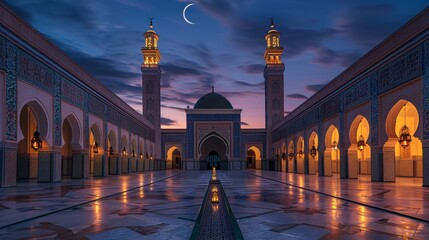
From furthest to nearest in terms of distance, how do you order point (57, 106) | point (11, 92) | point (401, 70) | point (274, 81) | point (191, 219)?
point (274, 81) → point (57, 106) → point (401, 70) → point (11, 92) → point (191, 219)

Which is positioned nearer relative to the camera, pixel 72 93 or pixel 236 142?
pixel 72 93

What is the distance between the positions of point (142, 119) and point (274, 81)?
42.7 feet

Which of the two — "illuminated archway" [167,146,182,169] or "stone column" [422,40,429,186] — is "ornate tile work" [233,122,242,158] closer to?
"illuminated archway" [167,146,182,169]

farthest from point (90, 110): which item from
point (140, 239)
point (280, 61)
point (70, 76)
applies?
point (280, 61)

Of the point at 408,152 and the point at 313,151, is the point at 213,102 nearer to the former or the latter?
the point at 313,151

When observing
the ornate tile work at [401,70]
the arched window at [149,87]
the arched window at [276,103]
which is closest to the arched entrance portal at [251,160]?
the arched window at [276,103]

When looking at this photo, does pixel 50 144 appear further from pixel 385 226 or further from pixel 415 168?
pixel 415 168

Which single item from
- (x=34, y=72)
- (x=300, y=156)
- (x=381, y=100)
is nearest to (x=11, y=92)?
(x=34, y=72)

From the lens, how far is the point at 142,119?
1255 inches

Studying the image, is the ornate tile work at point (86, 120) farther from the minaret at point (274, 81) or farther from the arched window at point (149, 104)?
the minaret at point (274, 81)

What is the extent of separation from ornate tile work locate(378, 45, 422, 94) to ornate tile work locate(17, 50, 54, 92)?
10.4 meters

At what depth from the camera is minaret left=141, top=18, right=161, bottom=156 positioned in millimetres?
38625

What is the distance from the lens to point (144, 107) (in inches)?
1527

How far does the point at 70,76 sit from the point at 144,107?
22.7m
